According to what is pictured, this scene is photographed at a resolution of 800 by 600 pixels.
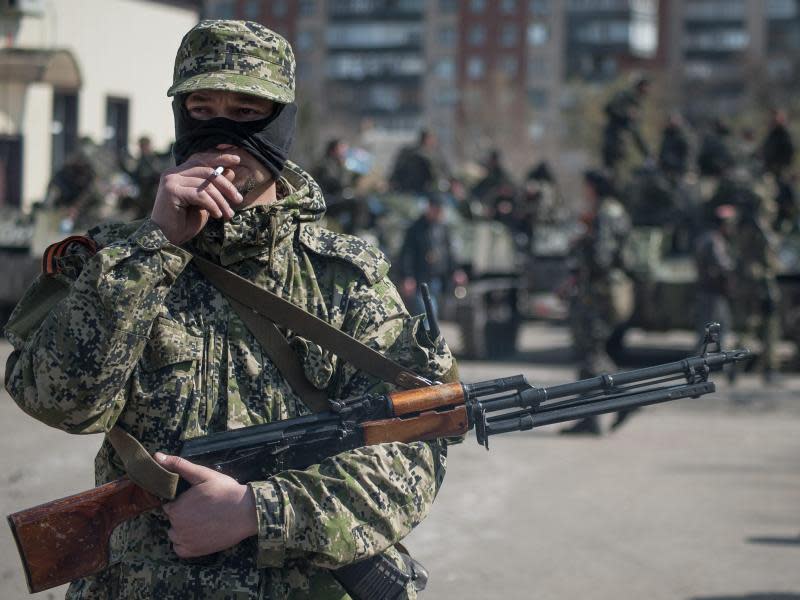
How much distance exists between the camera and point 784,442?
10344 mm

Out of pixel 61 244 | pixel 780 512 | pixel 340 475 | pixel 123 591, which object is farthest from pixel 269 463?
pixel 780 512

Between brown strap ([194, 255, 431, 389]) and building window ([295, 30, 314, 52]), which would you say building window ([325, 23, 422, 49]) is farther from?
brown strap ([194, 255, 431, 389])

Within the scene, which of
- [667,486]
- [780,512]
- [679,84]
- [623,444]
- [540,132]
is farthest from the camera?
[540,132]

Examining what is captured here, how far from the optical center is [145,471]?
2467 millimetres

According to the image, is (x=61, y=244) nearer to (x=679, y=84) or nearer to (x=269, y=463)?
(x=269, y=463)

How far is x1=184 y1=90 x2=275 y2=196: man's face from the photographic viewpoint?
2.60 m

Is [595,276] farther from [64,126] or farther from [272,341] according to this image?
[64,126]

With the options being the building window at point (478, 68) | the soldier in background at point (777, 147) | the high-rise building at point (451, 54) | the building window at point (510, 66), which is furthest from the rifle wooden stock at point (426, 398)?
the building window at point (478, 68)

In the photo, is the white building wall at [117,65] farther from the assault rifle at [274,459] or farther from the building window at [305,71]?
the building window at [305,71]

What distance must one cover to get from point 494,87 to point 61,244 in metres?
83.2

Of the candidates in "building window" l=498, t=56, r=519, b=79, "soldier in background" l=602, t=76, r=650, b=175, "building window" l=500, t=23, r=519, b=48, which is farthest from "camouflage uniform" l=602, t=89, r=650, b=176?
"building window" l=500, t=23, r=519, b=48

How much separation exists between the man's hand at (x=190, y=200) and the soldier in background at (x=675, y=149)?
1426 cm

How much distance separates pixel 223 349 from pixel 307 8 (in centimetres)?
10069

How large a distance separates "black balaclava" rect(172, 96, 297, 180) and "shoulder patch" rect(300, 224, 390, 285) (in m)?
0.13
